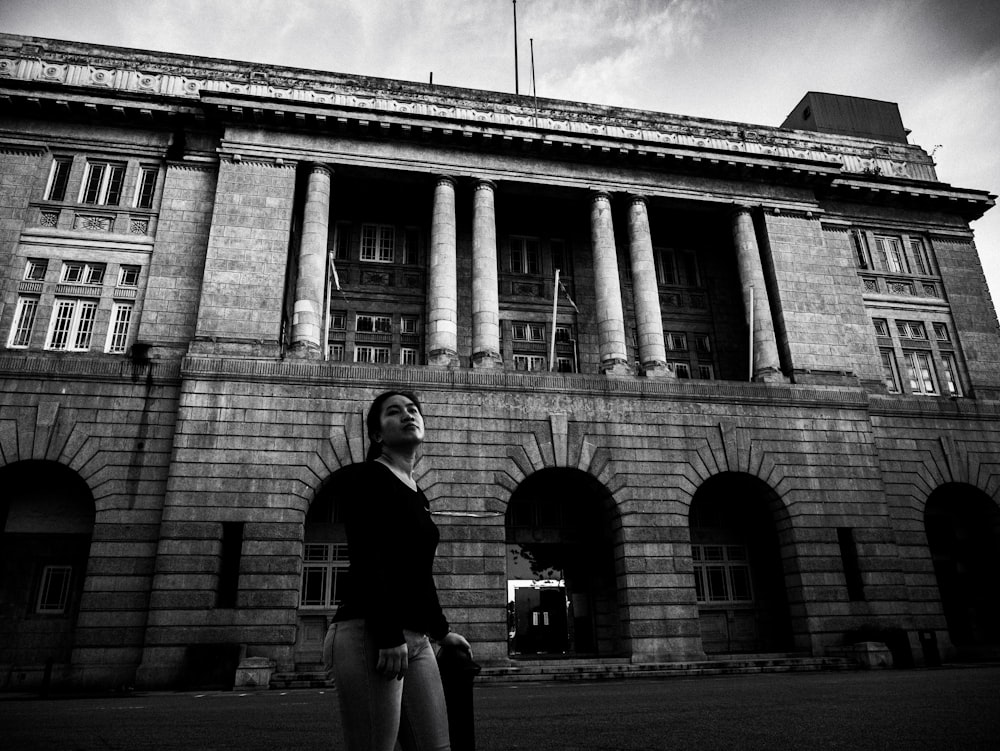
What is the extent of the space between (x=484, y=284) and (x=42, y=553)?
16.4 meters

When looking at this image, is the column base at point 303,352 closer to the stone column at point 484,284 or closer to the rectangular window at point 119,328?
the stone column at point 484,284

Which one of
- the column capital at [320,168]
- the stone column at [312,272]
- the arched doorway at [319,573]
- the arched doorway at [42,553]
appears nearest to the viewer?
the arched doorway at [42,553]

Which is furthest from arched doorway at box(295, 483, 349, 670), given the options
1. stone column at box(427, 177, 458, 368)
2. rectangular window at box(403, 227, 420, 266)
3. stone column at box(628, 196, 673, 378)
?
stone column at box(628, 196, 673, 378)

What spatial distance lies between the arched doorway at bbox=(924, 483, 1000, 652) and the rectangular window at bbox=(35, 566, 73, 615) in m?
30.8

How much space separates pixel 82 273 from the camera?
22875 millimetres

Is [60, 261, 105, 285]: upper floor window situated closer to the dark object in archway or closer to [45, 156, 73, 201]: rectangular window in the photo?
[45, 156, 73, 201]: rectangular window

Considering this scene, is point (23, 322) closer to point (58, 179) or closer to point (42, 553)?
point (58, 179)

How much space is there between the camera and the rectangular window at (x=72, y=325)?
2186 cm

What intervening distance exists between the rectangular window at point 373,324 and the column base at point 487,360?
451 cm

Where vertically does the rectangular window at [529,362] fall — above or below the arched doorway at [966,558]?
above

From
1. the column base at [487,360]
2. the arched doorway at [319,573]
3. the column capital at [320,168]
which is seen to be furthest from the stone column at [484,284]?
the arched doorway at [319,573]

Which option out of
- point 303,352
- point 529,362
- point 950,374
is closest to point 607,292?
point 529,362

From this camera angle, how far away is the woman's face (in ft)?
12.1

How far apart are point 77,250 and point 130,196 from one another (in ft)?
8.58
